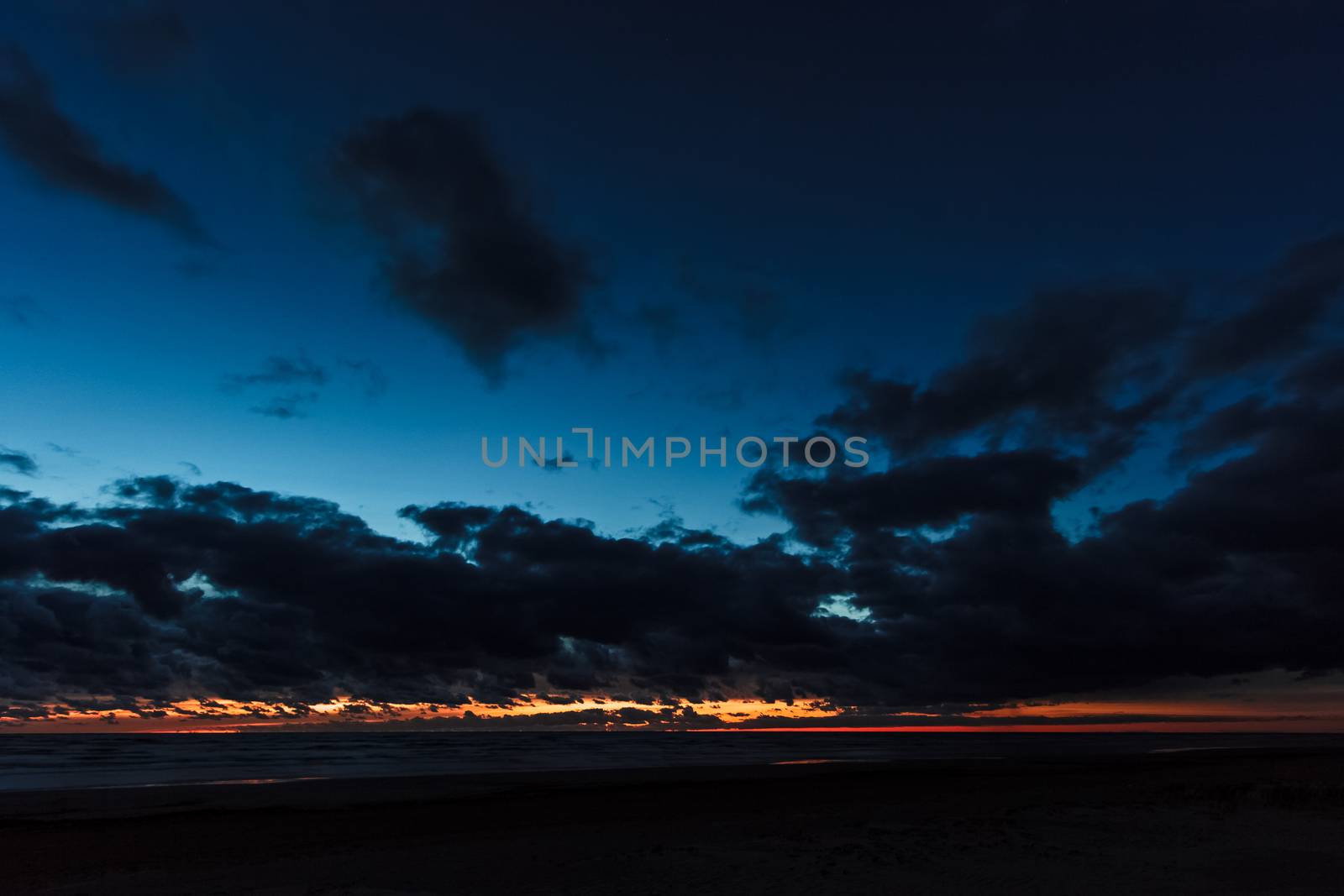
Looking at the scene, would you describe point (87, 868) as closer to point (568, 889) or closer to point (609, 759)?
point (568, 889)

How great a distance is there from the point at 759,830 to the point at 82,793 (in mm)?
42057

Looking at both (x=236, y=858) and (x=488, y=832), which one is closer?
(x=236, y=858)

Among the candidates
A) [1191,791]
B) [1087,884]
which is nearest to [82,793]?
[1087,884]

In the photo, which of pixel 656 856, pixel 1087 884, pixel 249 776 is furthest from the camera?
pixel 249 776

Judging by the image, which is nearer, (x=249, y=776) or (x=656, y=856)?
(x=656, y=856)

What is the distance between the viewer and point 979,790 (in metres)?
44.3

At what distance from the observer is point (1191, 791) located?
3769cm

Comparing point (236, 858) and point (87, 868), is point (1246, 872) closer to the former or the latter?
point (236, 858)

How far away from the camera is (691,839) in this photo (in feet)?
85.6

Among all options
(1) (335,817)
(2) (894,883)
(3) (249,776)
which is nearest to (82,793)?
(3) (249,776)

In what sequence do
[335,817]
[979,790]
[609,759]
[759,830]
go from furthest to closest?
[609,759], [979,790], [335,817], [759,830]

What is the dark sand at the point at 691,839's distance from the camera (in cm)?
1905

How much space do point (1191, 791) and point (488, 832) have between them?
3240 cm

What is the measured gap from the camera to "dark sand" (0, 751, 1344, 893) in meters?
19.0
